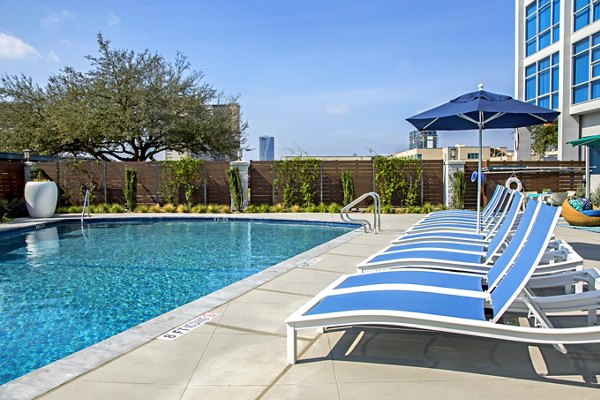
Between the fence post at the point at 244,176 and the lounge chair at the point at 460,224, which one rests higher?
the fence post at the point at 244,176

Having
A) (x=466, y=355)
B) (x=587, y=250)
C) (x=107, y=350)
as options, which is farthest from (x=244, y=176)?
(x=466, y=355)

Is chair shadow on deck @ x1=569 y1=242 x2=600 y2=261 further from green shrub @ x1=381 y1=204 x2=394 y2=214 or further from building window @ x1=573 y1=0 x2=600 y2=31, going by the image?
building window @ x1=573 y1=0 x2=600 y2=31

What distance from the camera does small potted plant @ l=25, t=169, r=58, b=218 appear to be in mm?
15078

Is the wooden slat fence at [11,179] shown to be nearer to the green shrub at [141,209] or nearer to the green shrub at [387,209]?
the green shrub at [141,209]

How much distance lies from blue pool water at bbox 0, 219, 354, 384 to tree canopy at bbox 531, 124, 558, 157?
70.9 ft

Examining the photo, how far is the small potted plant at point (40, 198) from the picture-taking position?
15078 mm

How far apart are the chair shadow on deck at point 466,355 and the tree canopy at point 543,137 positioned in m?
28.6

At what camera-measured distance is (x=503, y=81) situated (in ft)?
86.0

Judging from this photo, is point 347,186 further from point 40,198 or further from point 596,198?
point 40,198

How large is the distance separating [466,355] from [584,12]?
69.2 feet

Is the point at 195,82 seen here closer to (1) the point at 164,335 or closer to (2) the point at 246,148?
(2) the point at 246,148

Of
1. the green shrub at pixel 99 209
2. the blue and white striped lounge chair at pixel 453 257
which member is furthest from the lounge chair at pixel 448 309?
the green shrub at pixel 99 209

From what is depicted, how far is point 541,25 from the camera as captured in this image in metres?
22.2

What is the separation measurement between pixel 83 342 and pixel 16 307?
177 centimetres
